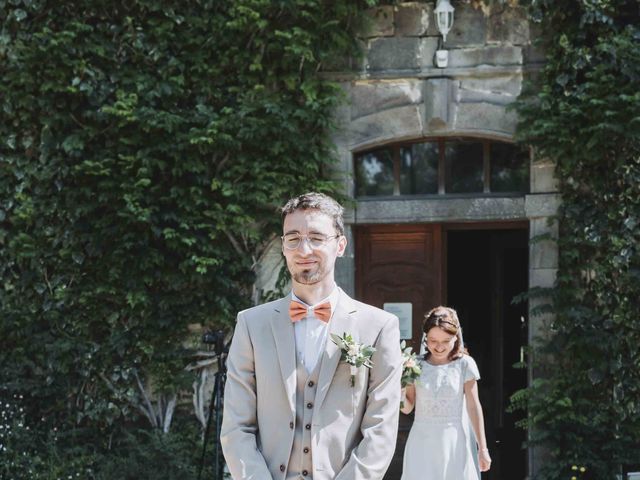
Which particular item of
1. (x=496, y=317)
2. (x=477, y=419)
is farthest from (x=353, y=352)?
(x=496, y=317)

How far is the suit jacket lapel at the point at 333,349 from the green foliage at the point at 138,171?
4762 mm

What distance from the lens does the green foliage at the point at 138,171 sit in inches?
309

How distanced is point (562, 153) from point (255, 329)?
492cm

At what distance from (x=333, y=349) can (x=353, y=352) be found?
8 cm

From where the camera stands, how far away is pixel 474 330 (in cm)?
960

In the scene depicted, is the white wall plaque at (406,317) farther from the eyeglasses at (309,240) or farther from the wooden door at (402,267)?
the eyeglasses at (309,240)

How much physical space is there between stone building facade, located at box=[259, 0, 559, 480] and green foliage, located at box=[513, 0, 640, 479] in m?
0.21

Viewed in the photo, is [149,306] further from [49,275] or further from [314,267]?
[314,267]

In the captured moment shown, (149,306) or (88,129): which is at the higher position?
(88,129)

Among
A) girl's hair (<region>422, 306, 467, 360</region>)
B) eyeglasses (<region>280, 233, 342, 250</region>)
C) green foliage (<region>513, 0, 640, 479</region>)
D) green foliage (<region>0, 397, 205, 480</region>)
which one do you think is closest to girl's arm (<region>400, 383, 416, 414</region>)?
girl's hair (<region>422, 306, 467, 360</region>)

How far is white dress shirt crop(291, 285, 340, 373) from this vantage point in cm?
300

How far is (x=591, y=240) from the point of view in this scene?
738 cm

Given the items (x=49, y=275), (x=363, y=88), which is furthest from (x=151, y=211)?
(x=363, y=88)

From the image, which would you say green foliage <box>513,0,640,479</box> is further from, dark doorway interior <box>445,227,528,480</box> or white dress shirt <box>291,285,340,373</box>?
white dress shirt <box>291,285,340,373</box>
